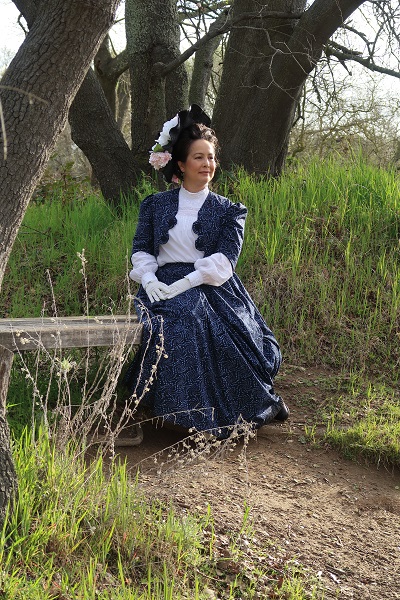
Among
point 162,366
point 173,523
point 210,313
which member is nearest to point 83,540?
point 173,523

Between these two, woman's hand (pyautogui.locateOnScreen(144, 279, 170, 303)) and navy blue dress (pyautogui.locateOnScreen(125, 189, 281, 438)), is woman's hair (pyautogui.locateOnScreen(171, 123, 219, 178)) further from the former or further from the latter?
woman's hand (pyautogui.locateOnScreen(144, 279, 170, 303))

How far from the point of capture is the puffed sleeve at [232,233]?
4.24 meters

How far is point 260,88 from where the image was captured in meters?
6.59

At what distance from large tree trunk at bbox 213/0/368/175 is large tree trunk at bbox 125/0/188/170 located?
534 mm

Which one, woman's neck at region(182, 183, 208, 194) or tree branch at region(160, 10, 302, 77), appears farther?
tree branch at region(160, 10, 302, 77)

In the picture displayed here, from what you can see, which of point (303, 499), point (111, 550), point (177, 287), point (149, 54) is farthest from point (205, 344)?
point (149, 54)

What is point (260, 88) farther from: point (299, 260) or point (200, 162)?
point (200, 162)

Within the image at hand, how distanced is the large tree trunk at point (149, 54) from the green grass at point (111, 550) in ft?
15.4

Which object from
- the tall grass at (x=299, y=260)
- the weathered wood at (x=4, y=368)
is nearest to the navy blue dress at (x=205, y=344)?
the weathered wood at (x=4, y=368)

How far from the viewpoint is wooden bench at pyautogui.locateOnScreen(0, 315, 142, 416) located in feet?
11.0

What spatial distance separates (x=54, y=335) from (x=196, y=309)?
0.81 m

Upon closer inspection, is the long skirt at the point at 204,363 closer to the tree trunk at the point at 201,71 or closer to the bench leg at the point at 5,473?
the bench leg at the point at 5,473

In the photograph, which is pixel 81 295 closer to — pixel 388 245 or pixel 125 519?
pixel 388 245

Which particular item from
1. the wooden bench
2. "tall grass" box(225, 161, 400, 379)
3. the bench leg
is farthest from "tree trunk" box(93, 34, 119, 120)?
the bench leg
